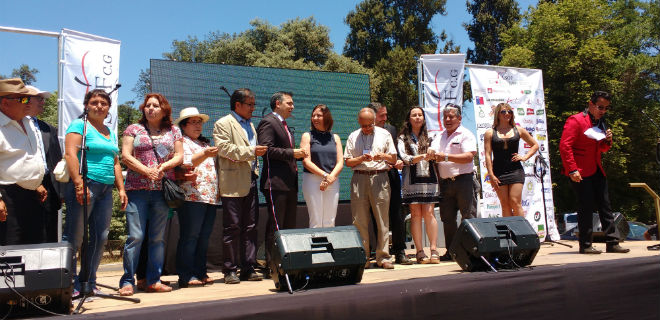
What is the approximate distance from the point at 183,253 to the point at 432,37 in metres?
25.0

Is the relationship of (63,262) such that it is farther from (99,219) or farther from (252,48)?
(252,48)

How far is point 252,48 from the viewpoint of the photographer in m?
25.4

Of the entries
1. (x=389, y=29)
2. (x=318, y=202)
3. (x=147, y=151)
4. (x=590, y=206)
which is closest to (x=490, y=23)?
(x=389, y=29)

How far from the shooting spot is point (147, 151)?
11.7ft

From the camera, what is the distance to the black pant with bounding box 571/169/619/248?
4.74 meters

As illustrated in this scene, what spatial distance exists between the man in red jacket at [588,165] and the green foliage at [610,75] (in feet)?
47.9

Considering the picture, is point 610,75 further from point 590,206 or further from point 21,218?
point 21,218

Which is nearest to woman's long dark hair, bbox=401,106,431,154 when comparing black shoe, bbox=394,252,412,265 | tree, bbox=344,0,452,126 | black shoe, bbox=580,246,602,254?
black shoe, bbox=394,252,412,265

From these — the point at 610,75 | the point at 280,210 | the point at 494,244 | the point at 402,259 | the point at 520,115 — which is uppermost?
the point at 610,75

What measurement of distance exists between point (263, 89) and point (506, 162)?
3.27 m

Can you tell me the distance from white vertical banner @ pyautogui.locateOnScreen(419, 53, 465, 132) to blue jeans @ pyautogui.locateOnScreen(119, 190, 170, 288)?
15.3 feet

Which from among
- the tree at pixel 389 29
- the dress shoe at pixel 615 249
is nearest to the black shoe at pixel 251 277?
the dress shoe at pixel 615 249

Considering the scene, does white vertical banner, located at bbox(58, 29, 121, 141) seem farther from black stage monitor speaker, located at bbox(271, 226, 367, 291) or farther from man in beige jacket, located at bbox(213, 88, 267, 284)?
black stage monitor speaker, located at bbox(271, 226, 367, 291)

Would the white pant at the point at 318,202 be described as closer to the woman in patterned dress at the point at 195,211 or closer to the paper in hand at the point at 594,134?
the woman in patterned dress at the point at 195,211
